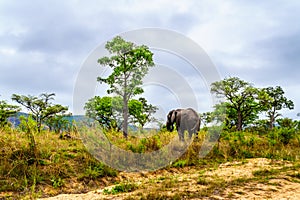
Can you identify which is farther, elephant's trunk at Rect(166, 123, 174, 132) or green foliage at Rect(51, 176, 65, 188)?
elephant's trunk at Rect(166, 123, 174, 132)

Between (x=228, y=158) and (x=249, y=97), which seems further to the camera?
(x=249, y=97)

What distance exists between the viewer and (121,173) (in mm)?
6949

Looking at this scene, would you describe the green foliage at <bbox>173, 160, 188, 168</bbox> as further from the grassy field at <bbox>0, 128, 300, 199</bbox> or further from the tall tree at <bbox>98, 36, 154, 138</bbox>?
the tall tree at <bbox>98, 36, 154, 138</bbox>

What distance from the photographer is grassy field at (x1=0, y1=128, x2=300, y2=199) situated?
521cm

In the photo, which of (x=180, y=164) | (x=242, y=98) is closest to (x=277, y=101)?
(x=242, y=98)

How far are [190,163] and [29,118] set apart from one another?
169 inches

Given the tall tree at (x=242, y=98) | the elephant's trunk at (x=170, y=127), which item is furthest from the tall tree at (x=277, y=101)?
the elephant's trunk at (x=170, y=127)

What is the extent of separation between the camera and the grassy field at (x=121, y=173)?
521 cm

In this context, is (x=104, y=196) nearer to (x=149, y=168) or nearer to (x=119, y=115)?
(x=149, y=168)

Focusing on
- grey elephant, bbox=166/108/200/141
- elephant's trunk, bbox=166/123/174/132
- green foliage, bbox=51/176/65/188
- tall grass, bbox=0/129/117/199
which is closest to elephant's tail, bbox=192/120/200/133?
grey elephant, bbox=166/108/200/141

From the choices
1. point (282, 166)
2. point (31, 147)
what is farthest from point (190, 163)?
point (31, 147)

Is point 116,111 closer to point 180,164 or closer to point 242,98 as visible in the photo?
point 180,164

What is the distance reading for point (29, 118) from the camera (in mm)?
7043

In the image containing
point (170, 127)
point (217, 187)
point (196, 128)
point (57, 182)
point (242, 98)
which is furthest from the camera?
point (242, 98)
